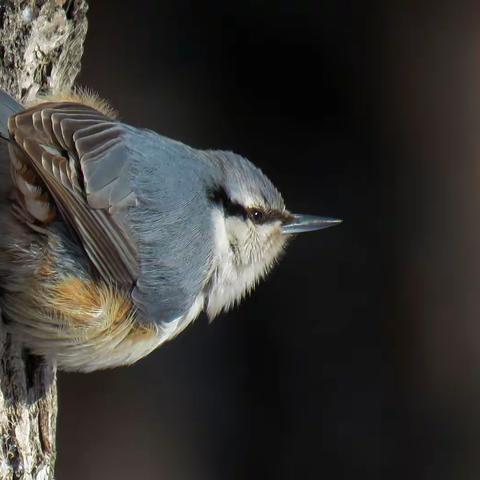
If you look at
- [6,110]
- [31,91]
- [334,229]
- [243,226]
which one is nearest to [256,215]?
[243,226]

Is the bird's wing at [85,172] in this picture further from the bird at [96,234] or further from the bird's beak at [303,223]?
the bird's beak at [303,223]

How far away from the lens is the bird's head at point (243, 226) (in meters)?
Result: 1.96

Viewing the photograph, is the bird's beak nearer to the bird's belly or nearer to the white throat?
the white throat

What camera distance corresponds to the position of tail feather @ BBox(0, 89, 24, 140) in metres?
1.58

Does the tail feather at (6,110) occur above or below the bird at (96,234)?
above

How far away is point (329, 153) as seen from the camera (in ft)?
10.7

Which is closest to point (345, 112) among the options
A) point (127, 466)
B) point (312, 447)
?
point (312, 447)

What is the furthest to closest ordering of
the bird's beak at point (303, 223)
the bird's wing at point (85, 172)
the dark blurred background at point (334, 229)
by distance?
1. the dark blurred background at point (334, 229)
2. the bird's beak at point (303, 223)
3. the bird's wing at point (85, 172)

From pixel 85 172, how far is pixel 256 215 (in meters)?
0.53

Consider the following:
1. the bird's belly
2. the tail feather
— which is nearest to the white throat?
the bird's belly

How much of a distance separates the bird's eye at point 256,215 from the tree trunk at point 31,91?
1.53ft

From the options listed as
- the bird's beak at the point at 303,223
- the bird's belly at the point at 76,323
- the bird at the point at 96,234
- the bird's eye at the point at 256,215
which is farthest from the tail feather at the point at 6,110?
the bird's beak at the point at 303,223

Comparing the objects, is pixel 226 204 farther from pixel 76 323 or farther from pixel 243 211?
pixel 76 323

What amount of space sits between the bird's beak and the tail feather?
2.26ft
